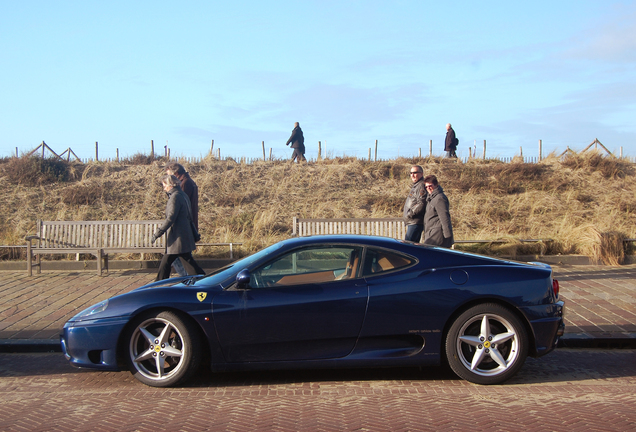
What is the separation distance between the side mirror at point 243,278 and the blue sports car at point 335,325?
0.04 ft

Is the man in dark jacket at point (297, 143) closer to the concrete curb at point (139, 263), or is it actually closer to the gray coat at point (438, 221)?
the concrete curb at point (139, 263)

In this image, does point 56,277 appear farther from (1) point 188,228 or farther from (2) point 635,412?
(2) point 635,412

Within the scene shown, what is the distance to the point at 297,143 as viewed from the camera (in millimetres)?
24562

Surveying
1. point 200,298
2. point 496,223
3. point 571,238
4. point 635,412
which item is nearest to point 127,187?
point 496,223

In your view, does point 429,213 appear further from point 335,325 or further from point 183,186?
point 183,186

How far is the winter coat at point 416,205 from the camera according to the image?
813 centimetres

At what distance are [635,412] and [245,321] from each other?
10.1ft

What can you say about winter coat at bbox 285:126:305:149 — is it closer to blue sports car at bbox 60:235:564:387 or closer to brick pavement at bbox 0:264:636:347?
brick pavement at bbox 0:264:636:347

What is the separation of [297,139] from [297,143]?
0.21m

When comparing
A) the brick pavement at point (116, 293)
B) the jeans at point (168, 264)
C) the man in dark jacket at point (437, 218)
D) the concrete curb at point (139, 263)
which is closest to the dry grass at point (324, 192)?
the concrete curb at point (139, 263)

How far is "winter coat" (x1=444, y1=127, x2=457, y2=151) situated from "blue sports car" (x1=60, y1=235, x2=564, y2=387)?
20.7m

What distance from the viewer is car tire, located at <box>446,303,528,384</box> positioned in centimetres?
472

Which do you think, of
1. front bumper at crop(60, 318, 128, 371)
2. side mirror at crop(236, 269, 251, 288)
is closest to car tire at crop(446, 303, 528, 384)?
side mirror at crop(236, 269, 251, 288)

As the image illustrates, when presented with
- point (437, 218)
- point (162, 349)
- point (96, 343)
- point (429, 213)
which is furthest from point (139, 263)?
point (162, 349)
